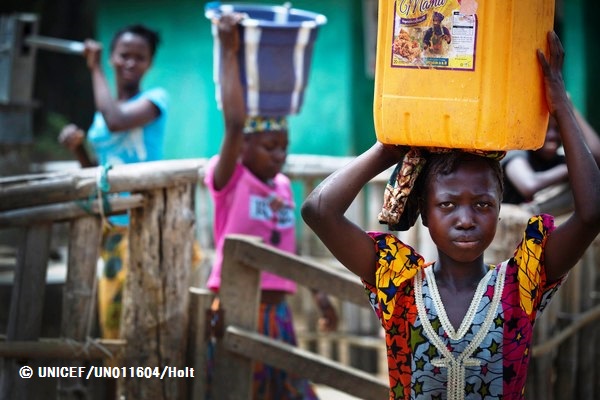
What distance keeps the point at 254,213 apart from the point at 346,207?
6.30 feet

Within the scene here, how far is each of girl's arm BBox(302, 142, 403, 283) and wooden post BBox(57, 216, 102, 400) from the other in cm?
125

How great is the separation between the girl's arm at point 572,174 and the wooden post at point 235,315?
162 cm

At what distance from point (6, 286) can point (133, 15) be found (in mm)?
5317

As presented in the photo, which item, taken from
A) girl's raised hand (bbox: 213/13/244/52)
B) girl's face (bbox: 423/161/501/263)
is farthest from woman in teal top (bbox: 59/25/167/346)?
girl's face (bbox: 423/161/501/263)

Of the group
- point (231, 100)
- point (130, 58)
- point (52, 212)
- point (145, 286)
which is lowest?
point (145, 286)

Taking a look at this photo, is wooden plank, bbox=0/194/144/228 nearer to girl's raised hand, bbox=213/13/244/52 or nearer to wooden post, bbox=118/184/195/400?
wooden post, bbox=118/184/195/400

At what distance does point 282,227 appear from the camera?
4805 mm

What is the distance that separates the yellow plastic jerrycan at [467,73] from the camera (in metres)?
2.51

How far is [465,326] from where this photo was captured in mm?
2721

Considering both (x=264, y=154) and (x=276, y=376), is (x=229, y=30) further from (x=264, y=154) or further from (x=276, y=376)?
(x=276, y=376)

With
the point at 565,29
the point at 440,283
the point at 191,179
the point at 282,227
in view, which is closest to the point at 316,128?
the point at 565,29

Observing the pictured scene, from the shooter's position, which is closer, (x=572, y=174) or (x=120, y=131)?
(x=572, y=174)

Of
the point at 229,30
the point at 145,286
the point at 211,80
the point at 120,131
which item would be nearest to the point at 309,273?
the point at 145,286

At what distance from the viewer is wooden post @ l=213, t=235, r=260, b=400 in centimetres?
400
